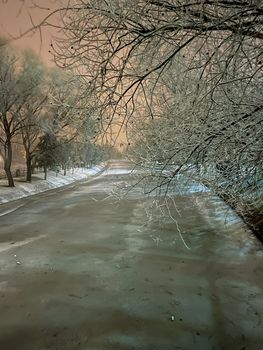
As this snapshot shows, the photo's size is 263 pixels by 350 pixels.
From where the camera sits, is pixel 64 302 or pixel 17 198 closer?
pixel 64 302

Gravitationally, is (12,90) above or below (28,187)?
above

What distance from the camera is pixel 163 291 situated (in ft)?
26.6

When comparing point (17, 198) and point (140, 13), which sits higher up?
point (140, 13)

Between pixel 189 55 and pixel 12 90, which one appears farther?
pixel 12 90

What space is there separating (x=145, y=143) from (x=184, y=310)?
440 cm

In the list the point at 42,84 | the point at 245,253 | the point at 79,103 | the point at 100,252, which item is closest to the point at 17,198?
the point at 42,84

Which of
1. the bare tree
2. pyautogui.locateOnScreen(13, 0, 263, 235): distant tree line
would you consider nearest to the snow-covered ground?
the bare tree

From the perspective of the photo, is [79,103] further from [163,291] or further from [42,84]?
[42,84]

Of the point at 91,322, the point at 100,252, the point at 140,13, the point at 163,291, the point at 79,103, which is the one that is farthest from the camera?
the point at 100,252

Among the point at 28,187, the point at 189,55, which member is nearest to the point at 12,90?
the point at 28,187

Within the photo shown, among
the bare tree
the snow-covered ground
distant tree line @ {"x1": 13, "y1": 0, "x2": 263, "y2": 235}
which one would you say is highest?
the bare tree

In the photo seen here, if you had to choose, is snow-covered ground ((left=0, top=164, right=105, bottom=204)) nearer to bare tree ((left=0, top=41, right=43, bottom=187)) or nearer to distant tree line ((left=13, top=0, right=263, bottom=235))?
bare tree ((left=0, top=41, right=43, bottom=187))

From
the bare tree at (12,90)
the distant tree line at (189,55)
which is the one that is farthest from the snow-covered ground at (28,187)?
the distant tree line at (189,55)

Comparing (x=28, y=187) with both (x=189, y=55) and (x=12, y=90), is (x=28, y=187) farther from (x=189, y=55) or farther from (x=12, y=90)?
(x=189, y=55)
